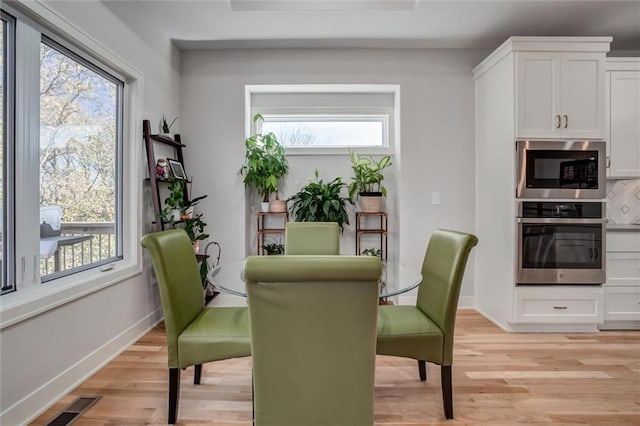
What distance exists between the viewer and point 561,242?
2898 mm

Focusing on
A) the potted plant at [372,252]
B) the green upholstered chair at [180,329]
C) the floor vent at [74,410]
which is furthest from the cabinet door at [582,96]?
the floor vent at [74,410]

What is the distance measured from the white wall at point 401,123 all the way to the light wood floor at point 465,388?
3.94 ft

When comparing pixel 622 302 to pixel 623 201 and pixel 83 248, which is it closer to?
pixel 623 201

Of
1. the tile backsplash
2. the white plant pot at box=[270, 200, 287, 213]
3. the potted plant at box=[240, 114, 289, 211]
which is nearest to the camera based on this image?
the tile backsplash

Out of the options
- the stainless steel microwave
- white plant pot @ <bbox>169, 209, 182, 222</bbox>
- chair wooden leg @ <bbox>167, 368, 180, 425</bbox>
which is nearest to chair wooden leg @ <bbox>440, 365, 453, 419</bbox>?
chair wooden leg @ <bbox>167, 368, 180, 425</bbox>

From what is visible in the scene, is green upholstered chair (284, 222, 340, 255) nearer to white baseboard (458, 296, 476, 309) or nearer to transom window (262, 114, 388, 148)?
transom window (262, 114, 388, 148)

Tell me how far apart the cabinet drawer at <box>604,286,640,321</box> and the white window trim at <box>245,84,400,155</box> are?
7.64 feet

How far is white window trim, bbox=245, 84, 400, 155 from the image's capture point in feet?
11.9

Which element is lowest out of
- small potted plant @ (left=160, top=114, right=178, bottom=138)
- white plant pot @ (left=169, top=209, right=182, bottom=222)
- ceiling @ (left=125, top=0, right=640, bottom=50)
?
white plant pot @ (left=169, top=209, right=182, bottom=222)

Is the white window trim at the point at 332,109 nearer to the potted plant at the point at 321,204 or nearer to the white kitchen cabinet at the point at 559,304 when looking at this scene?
the potted plant at the point at 321,204

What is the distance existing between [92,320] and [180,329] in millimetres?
958

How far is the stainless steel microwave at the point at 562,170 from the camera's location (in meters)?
2.87

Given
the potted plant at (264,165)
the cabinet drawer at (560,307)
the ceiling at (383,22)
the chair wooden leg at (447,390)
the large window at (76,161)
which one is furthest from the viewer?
the potted plant at (264,165)

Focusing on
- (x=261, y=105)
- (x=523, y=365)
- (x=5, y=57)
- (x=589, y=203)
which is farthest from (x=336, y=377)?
(x=261, y=105)
